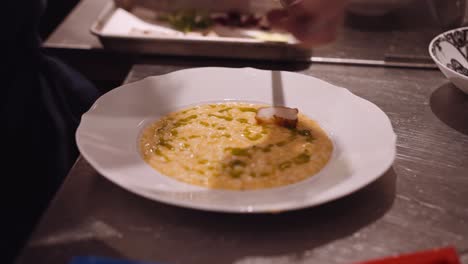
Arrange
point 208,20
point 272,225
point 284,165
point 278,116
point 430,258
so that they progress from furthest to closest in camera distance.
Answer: point 208,20, point 278,116, point 284,165, point 272,225, point 430,258

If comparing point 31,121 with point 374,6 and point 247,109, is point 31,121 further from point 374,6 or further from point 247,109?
point 374,6

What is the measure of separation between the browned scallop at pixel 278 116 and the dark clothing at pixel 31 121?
2.04ft

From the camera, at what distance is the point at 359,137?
107 centimetres

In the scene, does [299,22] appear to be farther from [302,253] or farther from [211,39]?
[211,39]

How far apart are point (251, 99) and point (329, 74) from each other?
1.31 feet

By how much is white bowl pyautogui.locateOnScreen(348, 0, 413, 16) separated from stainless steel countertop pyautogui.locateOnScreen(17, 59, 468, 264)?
100 centimetres

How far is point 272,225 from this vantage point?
3.00 feet

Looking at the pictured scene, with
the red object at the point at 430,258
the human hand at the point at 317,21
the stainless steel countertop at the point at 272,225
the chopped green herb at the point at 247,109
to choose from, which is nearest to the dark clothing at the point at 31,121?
the stainless steel countertop at the point at 272,225

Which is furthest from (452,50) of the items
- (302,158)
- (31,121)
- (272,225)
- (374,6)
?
(31,121)

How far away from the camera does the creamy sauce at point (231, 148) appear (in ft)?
3.23

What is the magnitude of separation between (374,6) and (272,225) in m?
1.36

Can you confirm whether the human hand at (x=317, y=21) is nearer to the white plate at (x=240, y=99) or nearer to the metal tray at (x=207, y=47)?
the white plate at (x=240, y=99)

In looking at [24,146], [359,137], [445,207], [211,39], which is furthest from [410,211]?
[24,146]

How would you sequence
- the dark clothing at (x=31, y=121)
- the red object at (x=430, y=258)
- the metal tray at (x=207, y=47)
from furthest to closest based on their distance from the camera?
1. the metal tray at (x=207, y=47)
2. the dark clothing at (x=31, y=121)
3. the red object at (x=430, y=258)
